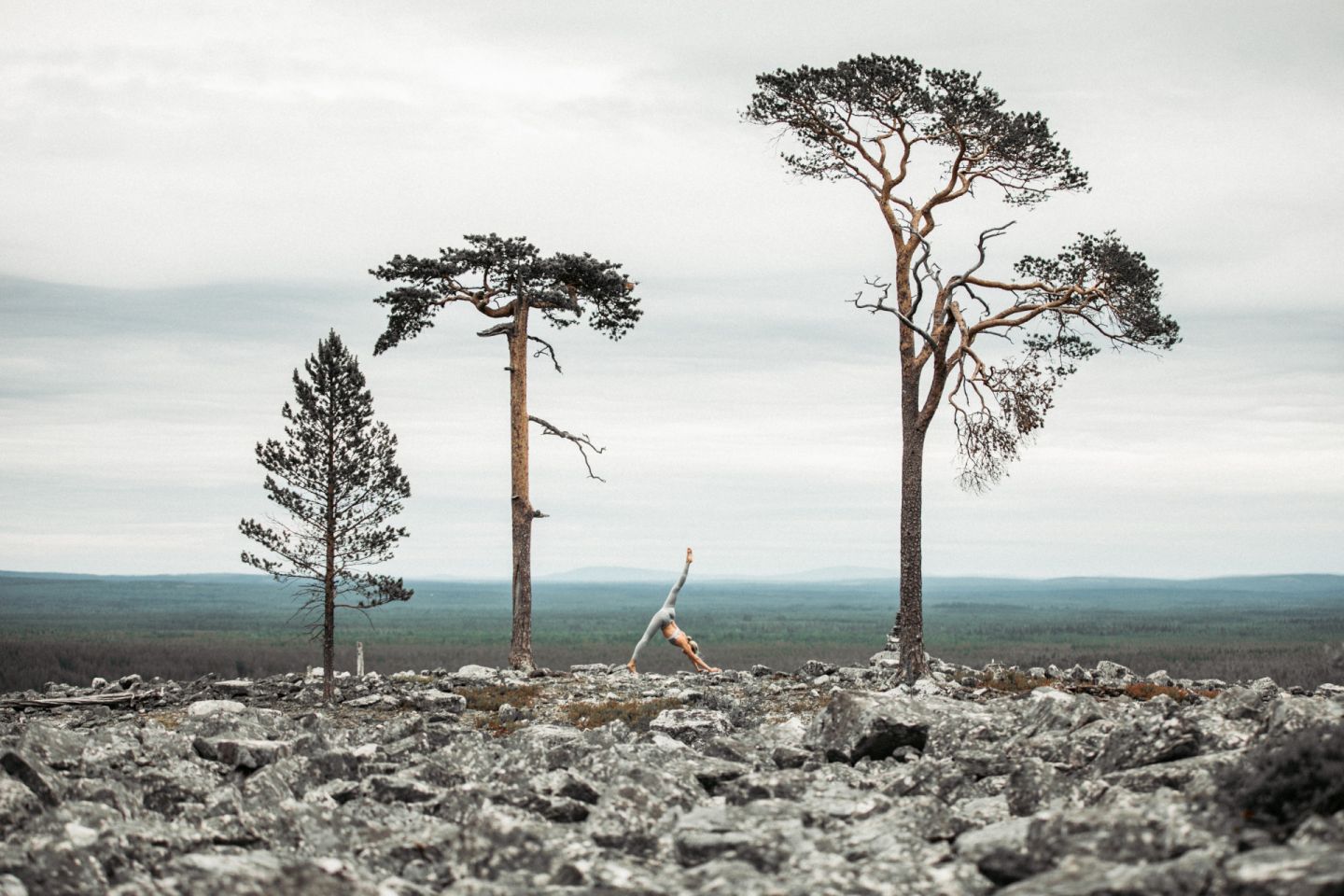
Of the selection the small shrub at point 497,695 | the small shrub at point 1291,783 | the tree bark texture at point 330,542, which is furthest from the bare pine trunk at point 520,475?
the small shrub at point 1291,783

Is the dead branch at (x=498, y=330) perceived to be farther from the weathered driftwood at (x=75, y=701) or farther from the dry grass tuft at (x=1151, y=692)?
the dry grass tuft at (x=1151, y=692)

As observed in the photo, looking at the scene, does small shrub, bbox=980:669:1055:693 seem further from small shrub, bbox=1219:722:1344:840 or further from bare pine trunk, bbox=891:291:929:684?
small shrub, bbox=1219:722:1344:840

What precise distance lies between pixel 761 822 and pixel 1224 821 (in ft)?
12.2

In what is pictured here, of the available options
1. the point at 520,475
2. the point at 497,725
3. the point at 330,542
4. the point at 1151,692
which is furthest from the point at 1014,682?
the point at 330,542

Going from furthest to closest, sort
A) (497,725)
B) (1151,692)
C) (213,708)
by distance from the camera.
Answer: (1151,692) < (497,725) < (213,708)

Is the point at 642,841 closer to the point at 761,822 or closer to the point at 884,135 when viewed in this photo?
the point at 761,822

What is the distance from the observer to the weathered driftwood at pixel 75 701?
26.2 m

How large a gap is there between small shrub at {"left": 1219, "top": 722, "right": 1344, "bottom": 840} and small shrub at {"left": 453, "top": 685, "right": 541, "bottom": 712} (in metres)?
17.1

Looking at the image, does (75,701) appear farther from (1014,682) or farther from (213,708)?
(1014,682)

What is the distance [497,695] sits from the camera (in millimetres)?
25328

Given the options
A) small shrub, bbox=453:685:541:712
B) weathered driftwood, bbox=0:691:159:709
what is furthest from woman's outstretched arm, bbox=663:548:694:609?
weathered driftwood, bbox=0:691:159:709

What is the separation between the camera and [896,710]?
13.9 meters

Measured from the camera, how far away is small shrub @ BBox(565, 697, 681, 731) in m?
20.9

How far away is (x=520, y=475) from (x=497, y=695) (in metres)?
8.09
